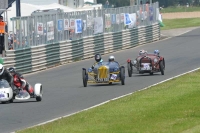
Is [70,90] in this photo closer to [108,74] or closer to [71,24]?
[108,74]

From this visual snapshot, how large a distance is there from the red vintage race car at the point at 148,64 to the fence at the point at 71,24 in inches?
228

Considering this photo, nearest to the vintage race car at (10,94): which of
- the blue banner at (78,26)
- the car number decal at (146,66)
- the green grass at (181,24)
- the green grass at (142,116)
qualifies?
the green grass at (142,116)

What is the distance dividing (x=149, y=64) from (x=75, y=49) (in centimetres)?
969

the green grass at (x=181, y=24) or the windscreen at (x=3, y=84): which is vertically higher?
the green grass at (x=181, y=24)

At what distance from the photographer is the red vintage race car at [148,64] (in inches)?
910

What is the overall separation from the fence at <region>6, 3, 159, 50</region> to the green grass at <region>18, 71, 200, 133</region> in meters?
11.9

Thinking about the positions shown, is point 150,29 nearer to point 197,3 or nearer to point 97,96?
point 97,96

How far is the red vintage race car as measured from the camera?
75.9ft

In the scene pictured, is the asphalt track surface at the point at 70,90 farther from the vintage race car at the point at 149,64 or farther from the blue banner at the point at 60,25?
the blue banner at the point at 60,25

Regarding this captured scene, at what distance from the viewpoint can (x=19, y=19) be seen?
27.4 meters

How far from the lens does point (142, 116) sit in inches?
481

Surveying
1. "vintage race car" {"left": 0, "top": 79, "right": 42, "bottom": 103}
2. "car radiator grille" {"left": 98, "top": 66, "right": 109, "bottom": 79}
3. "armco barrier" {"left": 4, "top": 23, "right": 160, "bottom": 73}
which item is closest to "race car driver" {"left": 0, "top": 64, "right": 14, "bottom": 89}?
"vintage race car" {"left": 0, "top": 79, "right": 42, "bottom": 103}

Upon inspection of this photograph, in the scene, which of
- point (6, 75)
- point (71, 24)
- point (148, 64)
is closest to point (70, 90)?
point (6, 75)

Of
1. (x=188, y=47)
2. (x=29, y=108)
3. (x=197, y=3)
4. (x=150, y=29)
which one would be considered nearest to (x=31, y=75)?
(x=29, y=108)
